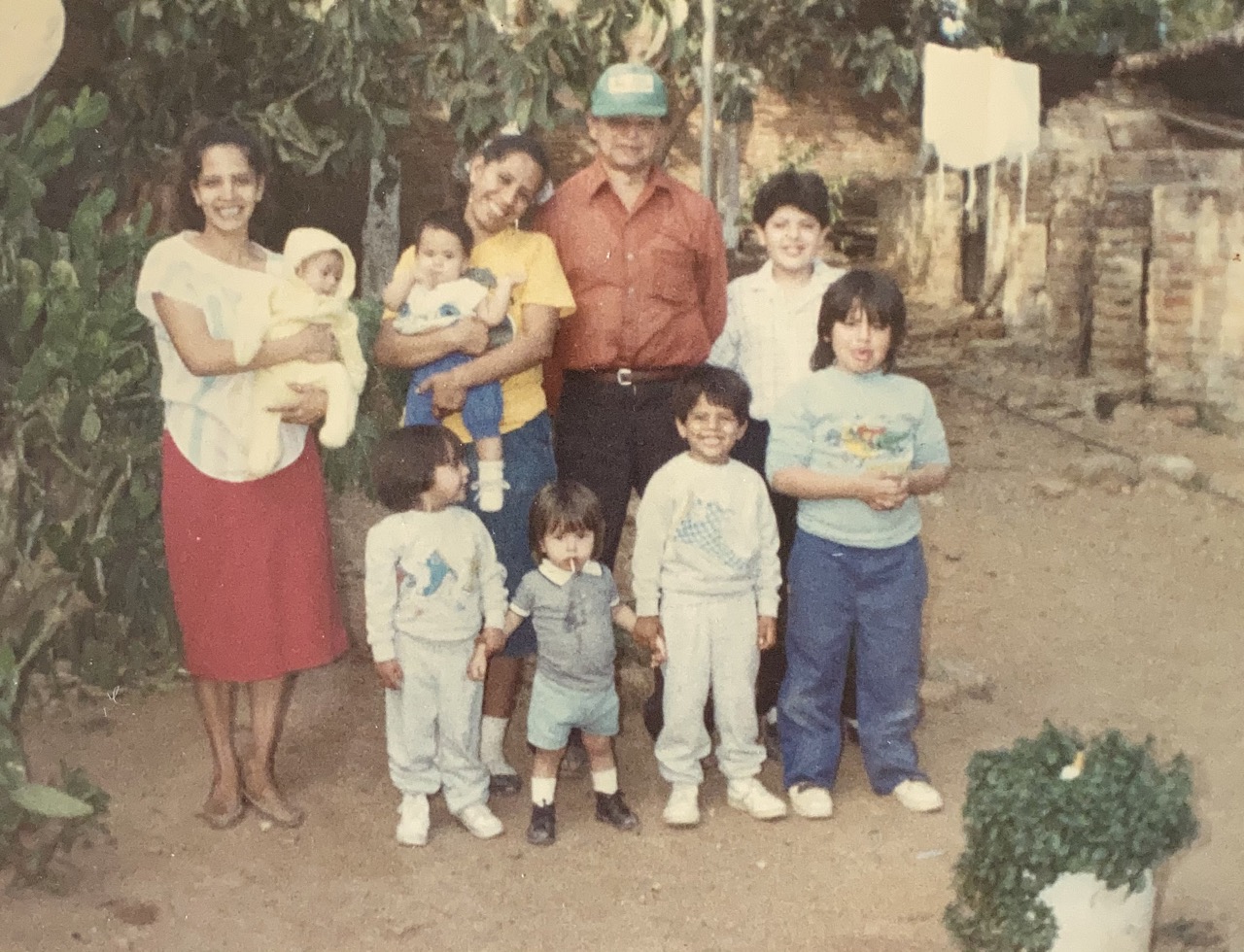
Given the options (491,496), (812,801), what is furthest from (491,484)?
(812,801)

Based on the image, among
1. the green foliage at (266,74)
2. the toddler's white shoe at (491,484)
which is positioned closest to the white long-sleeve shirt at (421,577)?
the toddler's white shoe at (491,484)

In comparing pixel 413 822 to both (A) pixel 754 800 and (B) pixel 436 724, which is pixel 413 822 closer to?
(B) pixel 436 724

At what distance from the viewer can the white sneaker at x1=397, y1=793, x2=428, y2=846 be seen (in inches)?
138

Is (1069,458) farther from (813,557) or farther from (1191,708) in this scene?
(813,557)

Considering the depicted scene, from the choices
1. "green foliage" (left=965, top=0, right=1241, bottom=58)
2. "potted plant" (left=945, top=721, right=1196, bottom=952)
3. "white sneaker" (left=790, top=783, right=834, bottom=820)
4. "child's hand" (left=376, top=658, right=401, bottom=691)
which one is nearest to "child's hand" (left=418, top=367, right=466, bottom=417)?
"child's hand" (left=376, top=658, right=401, bottom=691)

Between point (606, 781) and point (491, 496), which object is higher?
point (491, 496)

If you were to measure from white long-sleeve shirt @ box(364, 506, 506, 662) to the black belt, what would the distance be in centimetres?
54

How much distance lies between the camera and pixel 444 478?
333 cm

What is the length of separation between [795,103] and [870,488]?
10858mm

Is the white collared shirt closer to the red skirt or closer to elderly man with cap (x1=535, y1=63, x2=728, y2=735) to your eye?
elderly man with cap (x1=535, y1=63, x2=728, y2=735)

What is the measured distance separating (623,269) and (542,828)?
4.54 feet

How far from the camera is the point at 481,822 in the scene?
11.6ft

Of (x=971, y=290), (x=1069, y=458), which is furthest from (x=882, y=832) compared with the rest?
(x=971, y=290)

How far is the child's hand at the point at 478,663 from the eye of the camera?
3414 millimetres
